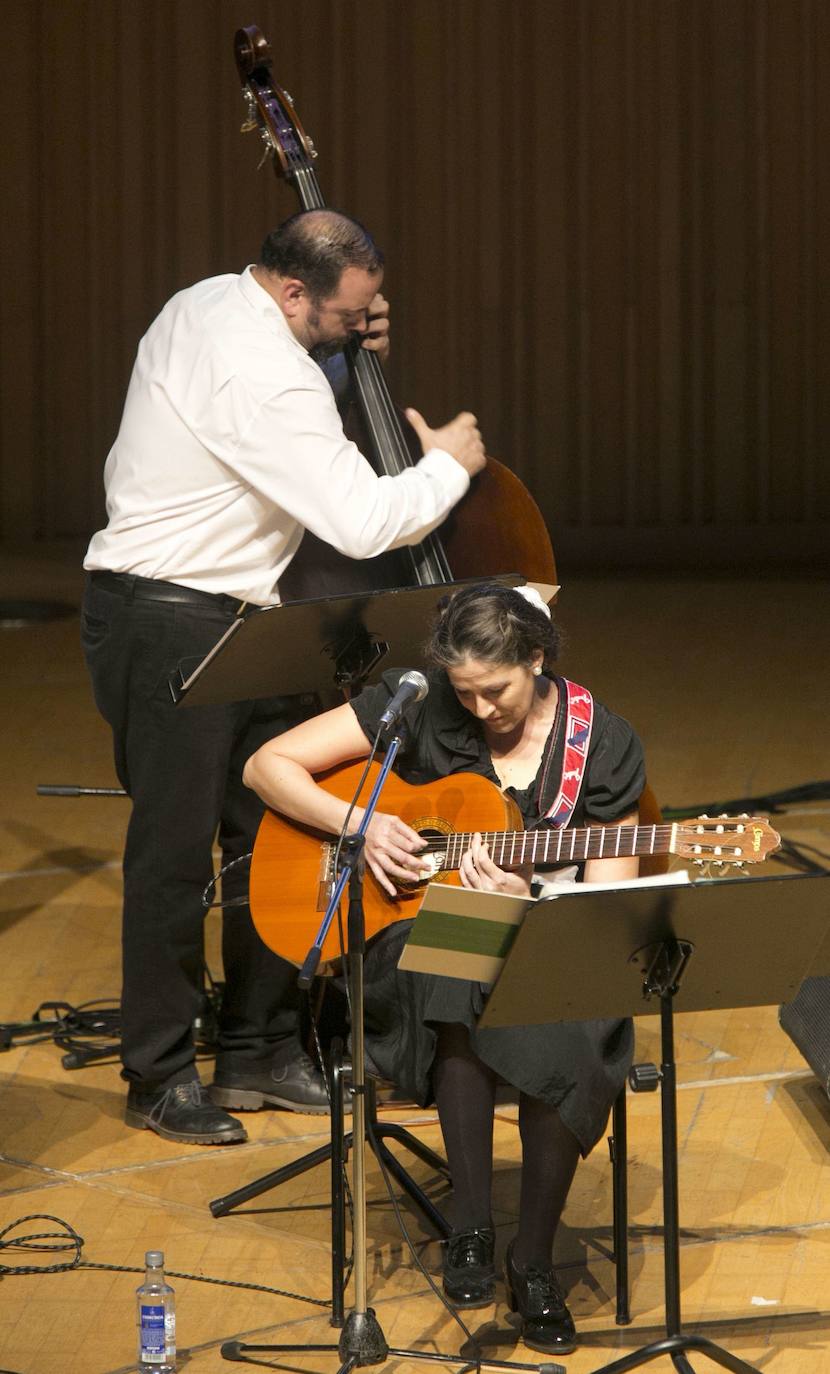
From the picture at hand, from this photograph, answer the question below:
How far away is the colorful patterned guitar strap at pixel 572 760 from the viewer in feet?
10.7

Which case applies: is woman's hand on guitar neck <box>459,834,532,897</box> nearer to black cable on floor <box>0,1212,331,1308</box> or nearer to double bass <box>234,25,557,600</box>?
black cable on floor <box>0,1212,331,1308</box>

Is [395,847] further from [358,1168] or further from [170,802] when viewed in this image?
[170,802]

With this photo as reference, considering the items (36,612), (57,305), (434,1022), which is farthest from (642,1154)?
(57,305)

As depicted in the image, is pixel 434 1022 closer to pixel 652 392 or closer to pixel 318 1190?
pixel 318 1190

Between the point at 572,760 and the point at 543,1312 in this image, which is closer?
the point at 543,1312

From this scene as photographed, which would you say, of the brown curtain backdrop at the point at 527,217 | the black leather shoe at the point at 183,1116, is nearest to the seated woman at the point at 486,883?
the black leather shoe at the point at 183,1116

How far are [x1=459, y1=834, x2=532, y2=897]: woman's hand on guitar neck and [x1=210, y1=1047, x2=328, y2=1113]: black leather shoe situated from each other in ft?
3.75

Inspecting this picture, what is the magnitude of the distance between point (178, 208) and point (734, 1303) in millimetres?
8991

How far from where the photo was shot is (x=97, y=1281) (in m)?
3.28

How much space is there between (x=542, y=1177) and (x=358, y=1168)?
44cm

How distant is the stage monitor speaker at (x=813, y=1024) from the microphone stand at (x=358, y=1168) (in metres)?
1.10

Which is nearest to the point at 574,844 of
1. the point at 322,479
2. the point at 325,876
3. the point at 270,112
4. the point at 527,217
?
the point at 325,876

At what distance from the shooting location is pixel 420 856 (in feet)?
10.7

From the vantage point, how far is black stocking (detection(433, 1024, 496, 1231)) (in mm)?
3129
